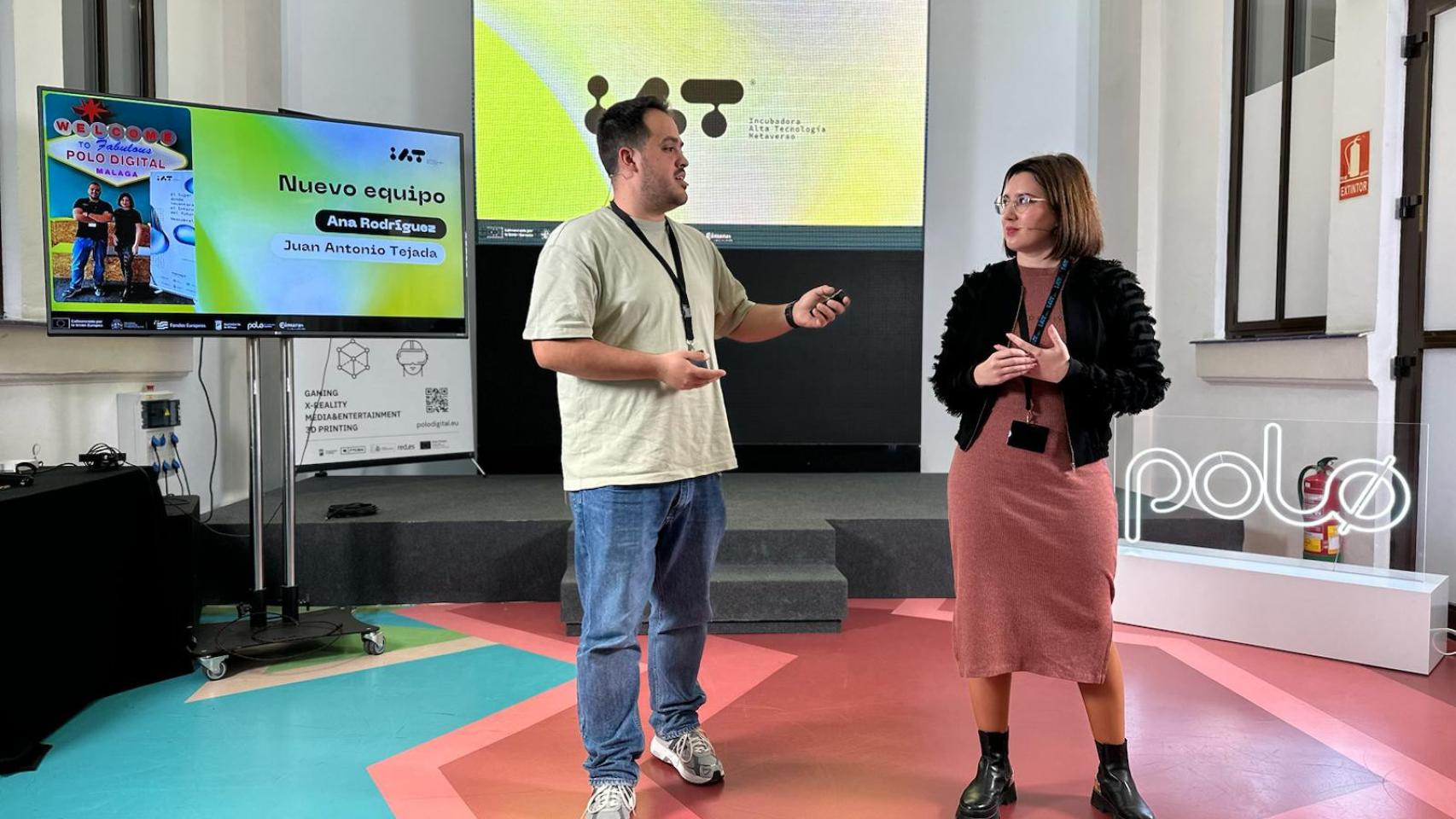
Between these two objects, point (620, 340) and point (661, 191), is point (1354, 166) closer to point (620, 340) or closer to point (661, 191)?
point (661, 191)

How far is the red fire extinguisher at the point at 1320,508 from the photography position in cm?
306

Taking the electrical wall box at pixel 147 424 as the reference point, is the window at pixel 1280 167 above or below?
above

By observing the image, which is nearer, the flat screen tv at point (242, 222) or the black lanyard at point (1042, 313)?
the black lanyard at point (1042, 313)

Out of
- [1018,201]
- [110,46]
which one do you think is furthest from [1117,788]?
[110,46]

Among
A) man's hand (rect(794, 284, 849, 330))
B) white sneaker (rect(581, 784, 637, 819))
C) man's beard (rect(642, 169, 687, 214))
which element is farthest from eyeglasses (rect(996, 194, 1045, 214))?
white sneaker (rect(581, 784, 637, 819))

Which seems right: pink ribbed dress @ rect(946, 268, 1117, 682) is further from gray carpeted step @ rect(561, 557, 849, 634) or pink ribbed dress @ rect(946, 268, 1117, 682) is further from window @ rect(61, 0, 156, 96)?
window @ rect(61, 0, 156, 96)

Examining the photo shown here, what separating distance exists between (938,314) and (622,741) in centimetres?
395

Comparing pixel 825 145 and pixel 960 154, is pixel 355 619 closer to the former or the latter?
pixel 825 145

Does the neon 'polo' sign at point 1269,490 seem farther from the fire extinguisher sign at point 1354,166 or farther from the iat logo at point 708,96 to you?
the iat logo at point 708,96

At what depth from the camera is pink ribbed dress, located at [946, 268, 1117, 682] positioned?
1828mm

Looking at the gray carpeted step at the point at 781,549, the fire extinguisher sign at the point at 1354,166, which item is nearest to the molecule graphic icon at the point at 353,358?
the gray carpeted step at the point at 781,549

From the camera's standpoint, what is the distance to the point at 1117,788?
188cm

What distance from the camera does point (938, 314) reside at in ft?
17.5

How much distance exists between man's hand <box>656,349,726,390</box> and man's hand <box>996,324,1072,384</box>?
1.86ft
